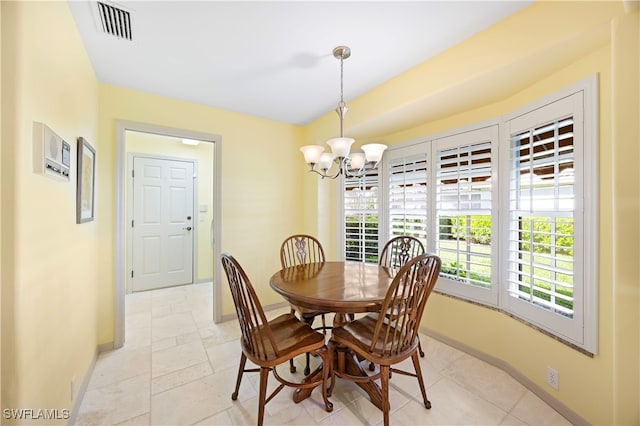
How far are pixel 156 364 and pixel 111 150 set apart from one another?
1.95m

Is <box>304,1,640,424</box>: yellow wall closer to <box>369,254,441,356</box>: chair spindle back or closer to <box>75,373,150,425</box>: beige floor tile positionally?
<box>369,254,441,356</box>: chair spindle back

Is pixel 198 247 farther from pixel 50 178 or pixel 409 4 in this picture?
pixel 409 4

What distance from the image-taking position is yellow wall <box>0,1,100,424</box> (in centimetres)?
96

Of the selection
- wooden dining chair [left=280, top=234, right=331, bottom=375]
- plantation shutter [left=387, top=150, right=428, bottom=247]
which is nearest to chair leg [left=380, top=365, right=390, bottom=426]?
wooden dining chair [left=280, top=234, right=331, bottom=375]

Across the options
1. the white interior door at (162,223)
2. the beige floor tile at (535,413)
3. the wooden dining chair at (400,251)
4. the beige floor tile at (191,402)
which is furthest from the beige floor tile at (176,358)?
the beige floor tile at (535,413)

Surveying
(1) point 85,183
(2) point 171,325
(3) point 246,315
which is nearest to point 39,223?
(1) point 85,183

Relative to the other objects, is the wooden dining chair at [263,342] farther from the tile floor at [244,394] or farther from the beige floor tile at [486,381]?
the beige floor tile at [486,381]

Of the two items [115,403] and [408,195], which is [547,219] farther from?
[115,403]

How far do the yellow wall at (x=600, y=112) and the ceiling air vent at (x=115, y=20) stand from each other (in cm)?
195

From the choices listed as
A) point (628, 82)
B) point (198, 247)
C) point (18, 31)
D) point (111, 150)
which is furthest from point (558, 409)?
point (198, 247)

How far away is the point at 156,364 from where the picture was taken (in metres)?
2.18

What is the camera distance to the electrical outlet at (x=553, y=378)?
165cm

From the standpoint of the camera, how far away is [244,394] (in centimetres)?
182

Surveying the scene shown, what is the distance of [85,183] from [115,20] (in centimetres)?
108
